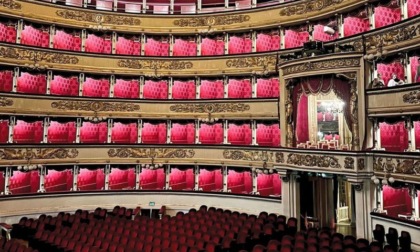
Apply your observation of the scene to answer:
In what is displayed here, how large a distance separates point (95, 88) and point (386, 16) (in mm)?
14593

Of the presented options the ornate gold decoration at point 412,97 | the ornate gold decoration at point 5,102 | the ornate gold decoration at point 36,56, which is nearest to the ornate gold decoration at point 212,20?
the ornate gold decoration at point 36,56

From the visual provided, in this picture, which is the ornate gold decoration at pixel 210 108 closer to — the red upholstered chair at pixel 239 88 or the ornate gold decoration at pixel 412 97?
the red upholstered chair at pixel 239 88

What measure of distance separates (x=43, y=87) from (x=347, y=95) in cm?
1467

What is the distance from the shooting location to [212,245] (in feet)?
37.9

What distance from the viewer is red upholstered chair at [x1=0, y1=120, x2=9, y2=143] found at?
685 inches

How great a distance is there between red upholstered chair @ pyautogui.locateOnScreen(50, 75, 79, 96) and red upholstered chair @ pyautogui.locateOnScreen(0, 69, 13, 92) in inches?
74.5

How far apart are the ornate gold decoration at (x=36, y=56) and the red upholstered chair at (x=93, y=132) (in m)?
3.43

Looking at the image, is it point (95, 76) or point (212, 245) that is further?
point (95, 76)

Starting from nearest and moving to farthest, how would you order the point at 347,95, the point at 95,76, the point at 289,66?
the point at 347,95, the point at 289,66, the point at 95,76

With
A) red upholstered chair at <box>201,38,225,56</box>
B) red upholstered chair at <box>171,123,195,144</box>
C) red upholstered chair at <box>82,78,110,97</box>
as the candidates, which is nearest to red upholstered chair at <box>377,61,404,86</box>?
red upholstered chair at <box>201,38,225,56</box>

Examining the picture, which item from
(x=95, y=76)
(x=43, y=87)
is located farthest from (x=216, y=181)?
(x=43, y=87)

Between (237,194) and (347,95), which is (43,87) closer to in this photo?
(237,194)

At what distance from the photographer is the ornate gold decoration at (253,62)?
1858cm

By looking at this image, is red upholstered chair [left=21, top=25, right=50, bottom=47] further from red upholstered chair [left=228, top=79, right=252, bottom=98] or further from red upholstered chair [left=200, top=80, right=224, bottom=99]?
red upholstered chair [left=228, top=79, right=252, bottom=98]
